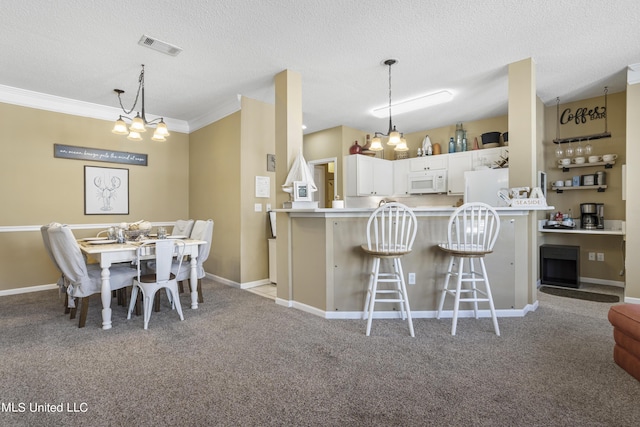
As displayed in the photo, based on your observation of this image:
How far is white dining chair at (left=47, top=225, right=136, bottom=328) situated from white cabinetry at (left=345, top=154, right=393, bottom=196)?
3.88 metres

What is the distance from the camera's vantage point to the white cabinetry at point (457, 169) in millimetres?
5332

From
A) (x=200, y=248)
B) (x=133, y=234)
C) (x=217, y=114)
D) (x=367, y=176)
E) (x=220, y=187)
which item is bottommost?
(x=200, y=248)

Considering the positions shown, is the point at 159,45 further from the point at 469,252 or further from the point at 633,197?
the point at 633,197

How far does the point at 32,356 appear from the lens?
2305mm

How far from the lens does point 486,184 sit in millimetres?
4781

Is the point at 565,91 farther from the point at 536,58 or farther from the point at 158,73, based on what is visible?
the point at 158,73

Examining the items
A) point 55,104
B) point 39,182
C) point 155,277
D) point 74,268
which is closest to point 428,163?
point 155,277

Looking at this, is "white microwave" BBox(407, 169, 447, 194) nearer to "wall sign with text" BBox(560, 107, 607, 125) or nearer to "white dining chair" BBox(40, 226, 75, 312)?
"wall sign with text" BBox(560, 107, 607, 125)

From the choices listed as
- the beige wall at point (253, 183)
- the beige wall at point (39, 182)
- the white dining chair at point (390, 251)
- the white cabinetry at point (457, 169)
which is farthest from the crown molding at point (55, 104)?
the white cabinetry at point (457, 169)

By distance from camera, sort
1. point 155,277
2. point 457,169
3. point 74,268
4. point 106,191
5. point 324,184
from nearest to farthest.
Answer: point 74,268 < point 155,277 < point 106,191 < point 457,169 < point 324,184

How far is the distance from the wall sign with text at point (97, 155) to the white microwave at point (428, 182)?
4674 millimetres

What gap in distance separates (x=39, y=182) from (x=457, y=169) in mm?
6213

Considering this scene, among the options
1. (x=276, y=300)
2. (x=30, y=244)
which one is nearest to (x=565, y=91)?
(x=276, y=300)

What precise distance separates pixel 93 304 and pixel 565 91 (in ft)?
21.0
